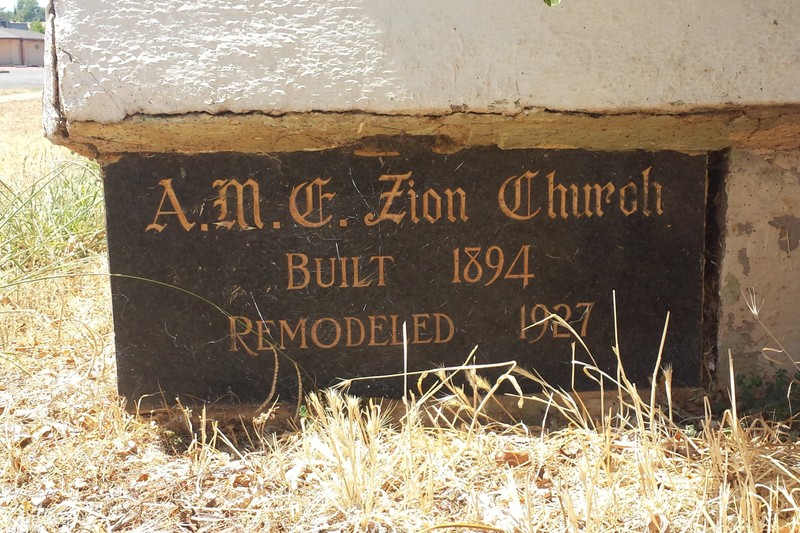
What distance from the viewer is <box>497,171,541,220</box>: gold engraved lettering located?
8.37 feet

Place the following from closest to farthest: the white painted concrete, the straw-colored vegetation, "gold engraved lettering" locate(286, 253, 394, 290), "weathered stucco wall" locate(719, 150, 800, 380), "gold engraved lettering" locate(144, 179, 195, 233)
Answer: the straw-colored vegetation → the white painted concrete → "gold engraved lettering" locate(144, 179, 195, 233) → "gold engraved lettering" locate(286, 253, 394, 290) → "weathered stucco wall" locate(719, 150, 800, 380)

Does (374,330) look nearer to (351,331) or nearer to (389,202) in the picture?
(351,331)

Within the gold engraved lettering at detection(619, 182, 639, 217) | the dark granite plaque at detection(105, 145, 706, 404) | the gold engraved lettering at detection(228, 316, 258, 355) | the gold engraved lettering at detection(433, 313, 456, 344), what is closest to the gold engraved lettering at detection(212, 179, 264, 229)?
the dark granite plaque at detection(105, 145, 706, 404)

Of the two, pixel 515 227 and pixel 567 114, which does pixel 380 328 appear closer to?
pixel 515 227

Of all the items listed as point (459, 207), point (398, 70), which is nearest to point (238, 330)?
point (459, 207)

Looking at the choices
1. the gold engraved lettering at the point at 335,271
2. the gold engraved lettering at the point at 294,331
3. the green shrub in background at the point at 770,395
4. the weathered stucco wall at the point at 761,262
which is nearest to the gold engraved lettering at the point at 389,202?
the gold engraved lettering at the point at 335,271

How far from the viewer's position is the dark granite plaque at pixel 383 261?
8.05 feet

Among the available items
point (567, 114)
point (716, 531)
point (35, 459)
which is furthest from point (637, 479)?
point (35, 459)

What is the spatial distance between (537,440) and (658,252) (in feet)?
2.44

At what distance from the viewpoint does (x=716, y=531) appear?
1.81m

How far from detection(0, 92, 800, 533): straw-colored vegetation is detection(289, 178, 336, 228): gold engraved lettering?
0.56m

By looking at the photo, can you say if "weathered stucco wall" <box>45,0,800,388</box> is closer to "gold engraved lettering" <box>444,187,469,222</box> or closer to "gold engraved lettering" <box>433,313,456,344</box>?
"gold engraved lettering" <box>444,187,469,222</box>

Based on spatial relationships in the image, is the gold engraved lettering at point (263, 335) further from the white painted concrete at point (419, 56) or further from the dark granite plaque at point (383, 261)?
the white painted concrete at point (419, 56)

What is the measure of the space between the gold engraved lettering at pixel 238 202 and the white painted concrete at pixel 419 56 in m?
0.29
